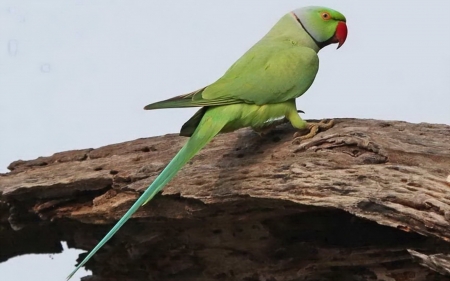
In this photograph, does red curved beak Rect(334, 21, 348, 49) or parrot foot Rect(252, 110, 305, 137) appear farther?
red curved beak Rect(334, 21, 348, 49)

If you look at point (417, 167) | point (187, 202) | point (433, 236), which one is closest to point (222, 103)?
point (187, 202)

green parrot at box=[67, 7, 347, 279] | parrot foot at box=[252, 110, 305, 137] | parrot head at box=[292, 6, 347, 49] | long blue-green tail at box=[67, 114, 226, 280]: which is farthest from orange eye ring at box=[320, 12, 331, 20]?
long blue-green tail at box=[67, 114, 226, 280]

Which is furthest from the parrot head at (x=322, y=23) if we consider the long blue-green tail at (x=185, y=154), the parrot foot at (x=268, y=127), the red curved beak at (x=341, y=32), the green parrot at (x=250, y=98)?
the long blue-green tail at (x=185, y=154)

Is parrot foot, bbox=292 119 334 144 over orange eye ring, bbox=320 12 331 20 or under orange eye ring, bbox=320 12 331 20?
under

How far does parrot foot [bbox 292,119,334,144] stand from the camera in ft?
5.52

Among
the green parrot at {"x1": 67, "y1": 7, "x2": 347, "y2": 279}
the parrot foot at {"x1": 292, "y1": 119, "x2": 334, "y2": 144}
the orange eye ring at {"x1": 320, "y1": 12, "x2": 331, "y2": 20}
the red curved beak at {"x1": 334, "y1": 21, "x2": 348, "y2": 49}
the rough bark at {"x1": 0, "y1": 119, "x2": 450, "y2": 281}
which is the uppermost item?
the orange eye ring at {"x1": 320, "y1": 12, "x2": 331, "y2": 20}

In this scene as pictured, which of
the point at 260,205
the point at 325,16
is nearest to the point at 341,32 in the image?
the point at 325,16

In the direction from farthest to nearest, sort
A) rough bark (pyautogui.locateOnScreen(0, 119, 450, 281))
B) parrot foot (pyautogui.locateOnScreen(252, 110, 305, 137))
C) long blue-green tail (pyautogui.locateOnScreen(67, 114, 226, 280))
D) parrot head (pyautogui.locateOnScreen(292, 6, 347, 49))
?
parrot head (pyautogui.locateOnScreen(292, 6, 347, 49)) → parrot foot (pyautogui.locateOnScreen(252, 110, 305, 137)) → long blue-green tail (pyautogui.locateOnScreen(67, 114, 226, 280)) → rough bark (pyautogui.locateOnScreen(0, 119, 450, 281))

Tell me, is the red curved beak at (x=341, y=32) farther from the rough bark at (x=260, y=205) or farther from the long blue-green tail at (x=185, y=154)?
the long blue-green tail at (x=185, y=154)

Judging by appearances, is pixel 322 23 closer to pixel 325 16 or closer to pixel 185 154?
pixel 325 16

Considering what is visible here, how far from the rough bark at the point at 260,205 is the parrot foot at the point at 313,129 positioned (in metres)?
0.02

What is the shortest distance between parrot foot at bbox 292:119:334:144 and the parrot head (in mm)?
359

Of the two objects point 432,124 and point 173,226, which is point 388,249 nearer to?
point 432,124

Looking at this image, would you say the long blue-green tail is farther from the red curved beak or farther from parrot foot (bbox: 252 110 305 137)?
the red curved beak
